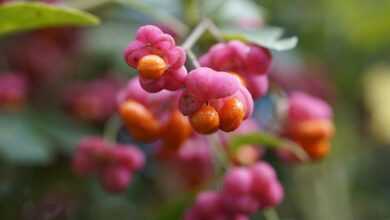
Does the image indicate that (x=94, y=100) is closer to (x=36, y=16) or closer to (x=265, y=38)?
(x=36, y=16)

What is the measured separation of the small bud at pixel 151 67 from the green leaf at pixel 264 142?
0.34 m

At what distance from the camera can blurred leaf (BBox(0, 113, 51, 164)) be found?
166cm

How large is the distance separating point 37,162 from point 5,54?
0.30m

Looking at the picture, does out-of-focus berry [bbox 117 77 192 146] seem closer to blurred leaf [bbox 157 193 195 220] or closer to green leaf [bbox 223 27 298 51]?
green leaf [bbox 223 27 298 51]

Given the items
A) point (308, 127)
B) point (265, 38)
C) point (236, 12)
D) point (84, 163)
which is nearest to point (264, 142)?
point (308, 127)

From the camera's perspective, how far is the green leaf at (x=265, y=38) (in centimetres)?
118

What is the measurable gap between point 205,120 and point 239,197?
11.0 inches

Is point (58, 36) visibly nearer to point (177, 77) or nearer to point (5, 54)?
point (5, 54)

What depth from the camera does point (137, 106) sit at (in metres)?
1.25

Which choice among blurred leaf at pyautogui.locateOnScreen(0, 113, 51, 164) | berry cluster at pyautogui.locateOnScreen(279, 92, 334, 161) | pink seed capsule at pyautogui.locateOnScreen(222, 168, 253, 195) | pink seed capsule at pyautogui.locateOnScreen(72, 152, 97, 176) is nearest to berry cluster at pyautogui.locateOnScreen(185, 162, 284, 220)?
pink seed capsule at pyautogui.locateOnScreen(222, 168, 253, 195)

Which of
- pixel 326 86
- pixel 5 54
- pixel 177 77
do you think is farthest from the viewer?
pixel 326 86

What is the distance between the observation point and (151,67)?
41.1 inches

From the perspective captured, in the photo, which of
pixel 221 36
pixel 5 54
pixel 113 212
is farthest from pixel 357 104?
pixel 221 36

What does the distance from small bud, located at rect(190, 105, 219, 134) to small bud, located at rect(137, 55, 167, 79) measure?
0.06 meters
